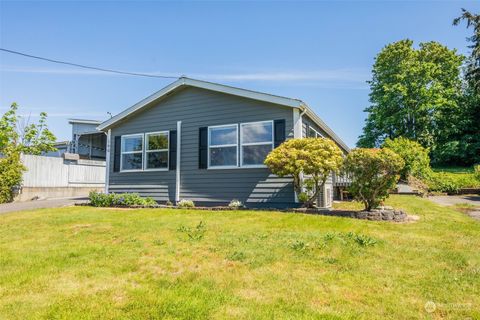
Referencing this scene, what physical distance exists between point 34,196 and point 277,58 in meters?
13.9

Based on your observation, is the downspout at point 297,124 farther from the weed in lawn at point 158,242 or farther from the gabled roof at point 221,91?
the weed in lawn at point 158,242

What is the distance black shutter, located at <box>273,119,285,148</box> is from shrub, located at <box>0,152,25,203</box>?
12231 millimetres

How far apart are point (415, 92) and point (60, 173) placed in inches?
1206

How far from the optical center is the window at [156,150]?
38.7ft

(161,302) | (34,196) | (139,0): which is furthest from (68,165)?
(161,302)

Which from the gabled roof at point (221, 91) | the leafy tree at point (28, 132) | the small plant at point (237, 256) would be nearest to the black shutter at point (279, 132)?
the gabled roof at point (221, 91)

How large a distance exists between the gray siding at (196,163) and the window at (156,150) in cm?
25

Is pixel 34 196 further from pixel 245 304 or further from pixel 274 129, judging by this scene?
pixel 245 304

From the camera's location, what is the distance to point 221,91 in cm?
1034

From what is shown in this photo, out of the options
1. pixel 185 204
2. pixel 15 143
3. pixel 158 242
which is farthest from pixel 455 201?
pixel 15 143

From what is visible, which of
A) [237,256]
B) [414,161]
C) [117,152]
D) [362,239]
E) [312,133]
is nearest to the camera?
[237,256]

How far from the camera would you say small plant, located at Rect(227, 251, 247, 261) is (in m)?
4.36

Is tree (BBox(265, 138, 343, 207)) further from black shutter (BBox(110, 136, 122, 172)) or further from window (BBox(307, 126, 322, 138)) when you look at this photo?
black shutter (BBox(110, 136, 122, 172))

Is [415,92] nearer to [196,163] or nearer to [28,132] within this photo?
[196,163]
